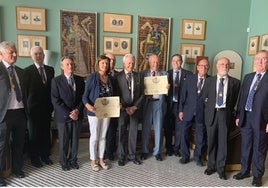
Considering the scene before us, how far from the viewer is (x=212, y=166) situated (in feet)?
10.2

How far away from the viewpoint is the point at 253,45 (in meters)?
5.23

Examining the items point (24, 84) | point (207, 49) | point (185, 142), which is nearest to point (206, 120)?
point (185, 142)

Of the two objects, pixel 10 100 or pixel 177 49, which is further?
pixel 177 49

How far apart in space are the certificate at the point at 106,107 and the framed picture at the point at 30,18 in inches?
108

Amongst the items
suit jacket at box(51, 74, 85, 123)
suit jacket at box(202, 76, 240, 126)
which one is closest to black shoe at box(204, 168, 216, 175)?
suit jacket at box(202, 76, 240, 126)

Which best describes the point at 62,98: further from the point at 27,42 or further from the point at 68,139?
the point at 27,42

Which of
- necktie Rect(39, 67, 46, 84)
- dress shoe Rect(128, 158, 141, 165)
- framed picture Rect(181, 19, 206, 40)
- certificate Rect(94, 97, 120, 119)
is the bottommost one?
dress shoe Rect(128, 158, 141, 165)

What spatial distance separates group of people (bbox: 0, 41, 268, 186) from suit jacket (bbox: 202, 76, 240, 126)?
12mm

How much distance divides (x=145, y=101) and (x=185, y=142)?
2.66 ft

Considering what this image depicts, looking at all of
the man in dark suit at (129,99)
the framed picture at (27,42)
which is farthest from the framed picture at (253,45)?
the framed picture at (27,42)

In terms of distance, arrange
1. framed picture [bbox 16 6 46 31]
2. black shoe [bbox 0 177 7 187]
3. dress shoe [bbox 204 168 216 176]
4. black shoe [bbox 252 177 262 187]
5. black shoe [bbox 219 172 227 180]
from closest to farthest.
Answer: black shoe [bbox 0 177 7 187] → black shoe [bbox 252 177 262 187] → black shoe [bbox 219 172 227 180] → dress shoe [bbox 204 168 216 176] → framed picture [bbox 16 6 46 31]

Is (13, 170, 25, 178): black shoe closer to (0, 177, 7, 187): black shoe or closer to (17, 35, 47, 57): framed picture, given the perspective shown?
(0, 177, 7, 187): black shoe

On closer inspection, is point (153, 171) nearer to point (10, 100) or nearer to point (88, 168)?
point (88, 168)

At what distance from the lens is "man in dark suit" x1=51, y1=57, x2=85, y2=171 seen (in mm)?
2885
